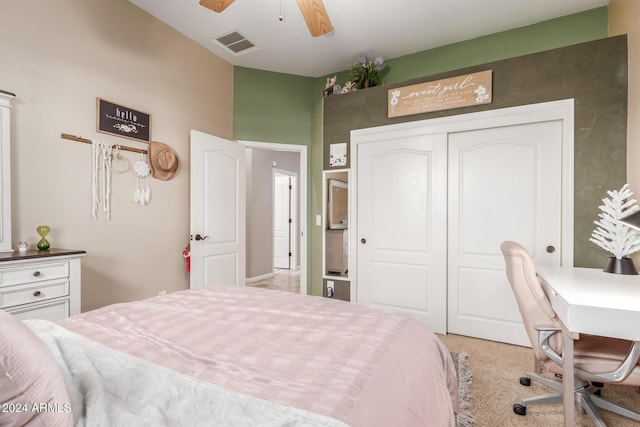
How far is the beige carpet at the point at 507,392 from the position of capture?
5.42 feet

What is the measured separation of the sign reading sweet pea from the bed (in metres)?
2.34

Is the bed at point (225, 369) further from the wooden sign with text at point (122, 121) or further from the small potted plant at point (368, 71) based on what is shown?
the small potted plant at point (368, 71)

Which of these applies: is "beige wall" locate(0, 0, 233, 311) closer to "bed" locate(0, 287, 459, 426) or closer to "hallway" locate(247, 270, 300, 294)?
"bed" locate(0, 287, 459, 426)

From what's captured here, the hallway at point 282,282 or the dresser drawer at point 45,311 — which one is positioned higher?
the dresser drawer at point 45,311

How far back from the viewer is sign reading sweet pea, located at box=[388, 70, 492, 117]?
9.09ft

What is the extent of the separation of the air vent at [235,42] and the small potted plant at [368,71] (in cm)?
121

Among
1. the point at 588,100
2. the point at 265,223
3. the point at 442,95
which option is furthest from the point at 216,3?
the point at 265,223

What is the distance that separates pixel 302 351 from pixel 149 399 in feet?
1.45

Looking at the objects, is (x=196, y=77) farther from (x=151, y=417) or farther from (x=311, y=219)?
(x=151, y=417)

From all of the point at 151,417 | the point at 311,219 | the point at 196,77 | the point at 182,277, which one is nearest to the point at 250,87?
the point at 196,77

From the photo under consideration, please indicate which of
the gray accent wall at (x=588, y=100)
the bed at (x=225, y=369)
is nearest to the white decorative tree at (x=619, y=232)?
the gray accent wall at (x=588, y=100)

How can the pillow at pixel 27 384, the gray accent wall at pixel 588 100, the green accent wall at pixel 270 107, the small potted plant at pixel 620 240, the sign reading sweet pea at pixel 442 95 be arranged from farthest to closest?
the green accent wall at pixel 270 107 < the sign reading sweet pea at pixel 442 95 < the gray accent wall at pixel 588 100 < the small potted plant at pixel 620 240 < the pillow at pixel 27 384

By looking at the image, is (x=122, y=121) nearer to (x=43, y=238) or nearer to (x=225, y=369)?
(x=43, y=238)

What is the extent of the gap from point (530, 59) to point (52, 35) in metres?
3.76
